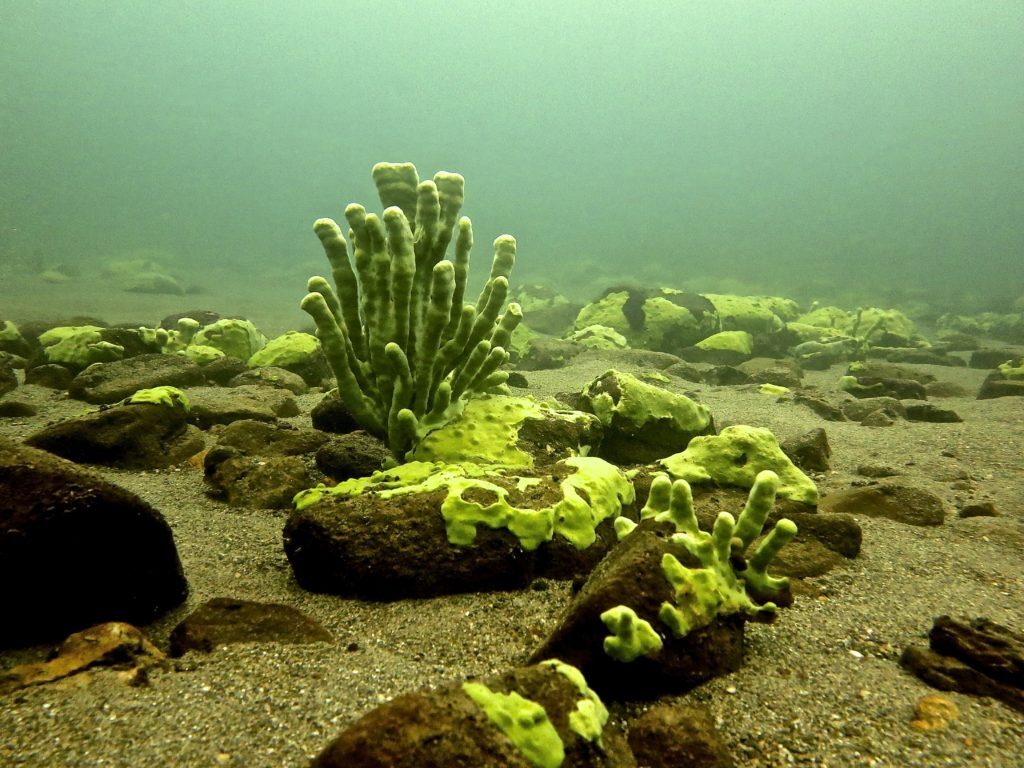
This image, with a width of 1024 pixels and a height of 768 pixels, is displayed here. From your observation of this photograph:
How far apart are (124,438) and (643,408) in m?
3.85

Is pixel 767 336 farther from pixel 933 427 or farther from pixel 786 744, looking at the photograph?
pixel 786 744

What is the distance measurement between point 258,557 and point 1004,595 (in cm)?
367

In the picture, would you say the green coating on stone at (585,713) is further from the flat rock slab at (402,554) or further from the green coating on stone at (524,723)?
the flat rock slab at (402,554)

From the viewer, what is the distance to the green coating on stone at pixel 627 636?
176 cm

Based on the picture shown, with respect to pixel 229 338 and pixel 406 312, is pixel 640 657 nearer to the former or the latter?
pixel 406 312

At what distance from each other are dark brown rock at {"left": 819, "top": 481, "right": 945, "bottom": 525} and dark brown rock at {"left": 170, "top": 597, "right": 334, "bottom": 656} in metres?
3.25

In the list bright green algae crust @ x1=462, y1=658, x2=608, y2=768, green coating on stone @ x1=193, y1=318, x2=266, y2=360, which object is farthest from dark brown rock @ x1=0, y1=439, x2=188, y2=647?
green coating on stone @ x1=193, y1=318, x2=266, y2=360

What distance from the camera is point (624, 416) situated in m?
4.57

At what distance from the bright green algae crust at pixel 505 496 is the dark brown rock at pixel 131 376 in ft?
11.1

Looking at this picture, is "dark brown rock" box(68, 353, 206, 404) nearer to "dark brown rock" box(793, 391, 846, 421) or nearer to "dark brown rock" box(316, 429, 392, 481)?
"dark brown rock" box(316, 429, 392, 481)

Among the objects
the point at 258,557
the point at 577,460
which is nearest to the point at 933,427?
the point at 577,460

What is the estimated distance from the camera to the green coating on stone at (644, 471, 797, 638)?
1975mm

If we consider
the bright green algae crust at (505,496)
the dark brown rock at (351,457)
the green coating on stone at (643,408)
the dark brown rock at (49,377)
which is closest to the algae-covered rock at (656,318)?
the green coating on stone at (643,408)

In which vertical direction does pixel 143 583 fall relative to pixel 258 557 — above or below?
above
